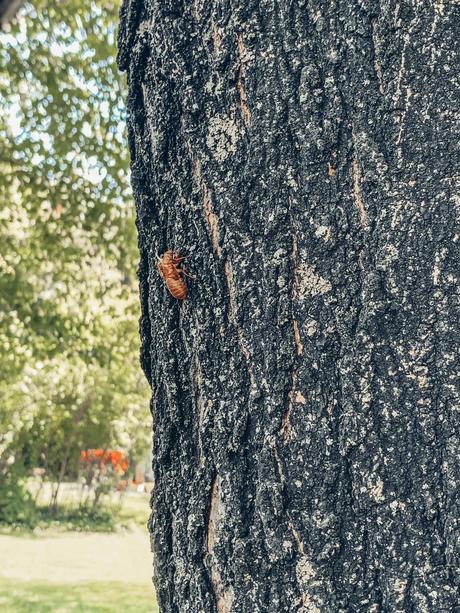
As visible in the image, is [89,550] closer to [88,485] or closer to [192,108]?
[88,485]

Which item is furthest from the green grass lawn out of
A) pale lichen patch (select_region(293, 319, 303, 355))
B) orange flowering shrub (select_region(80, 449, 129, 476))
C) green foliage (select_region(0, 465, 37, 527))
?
pale lichen patch (select_region(293, 319, 303, 355))

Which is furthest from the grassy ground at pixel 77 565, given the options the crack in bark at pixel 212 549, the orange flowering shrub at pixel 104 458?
the crack in bark at pixel 212 549

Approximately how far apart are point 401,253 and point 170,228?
42 centimetres

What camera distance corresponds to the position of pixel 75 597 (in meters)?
8.94

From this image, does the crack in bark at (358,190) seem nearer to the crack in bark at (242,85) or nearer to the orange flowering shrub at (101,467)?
the crack in bark at (242,85)

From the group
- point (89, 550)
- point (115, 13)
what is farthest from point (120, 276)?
point (89, 550)

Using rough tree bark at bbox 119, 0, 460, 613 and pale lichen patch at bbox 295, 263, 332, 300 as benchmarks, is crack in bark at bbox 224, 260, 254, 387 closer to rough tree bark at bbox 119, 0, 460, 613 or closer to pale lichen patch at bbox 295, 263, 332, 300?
rough tree bark at bbox 119, 0, 460, 613

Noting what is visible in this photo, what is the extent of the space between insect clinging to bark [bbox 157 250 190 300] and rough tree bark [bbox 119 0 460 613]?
0.02m

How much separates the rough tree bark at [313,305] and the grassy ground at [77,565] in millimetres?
7484

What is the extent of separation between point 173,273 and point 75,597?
845 cm

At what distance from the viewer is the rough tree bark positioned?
114cm

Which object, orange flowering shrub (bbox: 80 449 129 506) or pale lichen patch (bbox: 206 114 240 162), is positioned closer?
pale lichen patch (bbox: 206 114 240 162)

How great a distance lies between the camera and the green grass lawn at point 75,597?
8.27 metres

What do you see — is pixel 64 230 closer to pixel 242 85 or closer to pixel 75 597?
pixel 75 597
